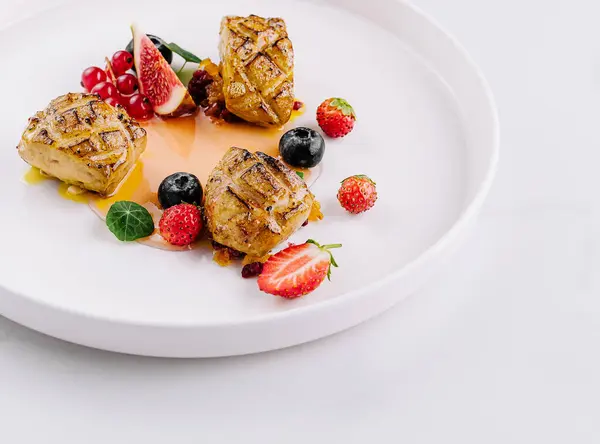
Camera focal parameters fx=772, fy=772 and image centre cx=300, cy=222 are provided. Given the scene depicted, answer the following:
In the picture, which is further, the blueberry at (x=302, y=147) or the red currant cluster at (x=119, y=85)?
the red currant cluster at (x=119, y=85)

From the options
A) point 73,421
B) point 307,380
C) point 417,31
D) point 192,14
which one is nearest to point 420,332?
point 307,380

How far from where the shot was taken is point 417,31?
18.4 ft

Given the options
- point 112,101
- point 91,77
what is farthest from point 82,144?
point 91,77

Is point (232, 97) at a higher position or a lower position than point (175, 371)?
higher

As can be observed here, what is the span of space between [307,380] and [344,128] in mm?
1757

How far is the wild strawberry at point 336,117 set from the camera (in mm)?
4840

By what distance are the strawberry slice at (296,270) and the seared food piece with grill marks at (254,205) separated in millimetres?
154

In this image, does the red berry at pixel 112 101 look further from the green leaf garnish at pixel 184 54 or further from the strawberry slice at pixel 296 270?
the strawberry slice at pixel 296 270

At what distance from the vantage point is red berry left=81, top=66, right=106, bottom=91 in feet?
16.9

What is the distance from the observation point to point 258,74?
482cm

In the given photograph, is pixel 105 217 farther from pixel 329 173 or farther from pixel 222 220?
pixel 329 173

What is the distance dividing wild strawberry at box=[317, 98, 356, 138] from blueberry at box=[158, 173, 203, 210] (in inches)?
39.0

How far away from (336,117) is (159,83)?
3.95 ft

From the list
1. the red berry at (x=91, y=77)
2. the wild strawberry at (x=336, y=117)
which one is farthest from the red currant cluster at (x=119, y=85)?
the wild strawberry at (x=336, y=117)
